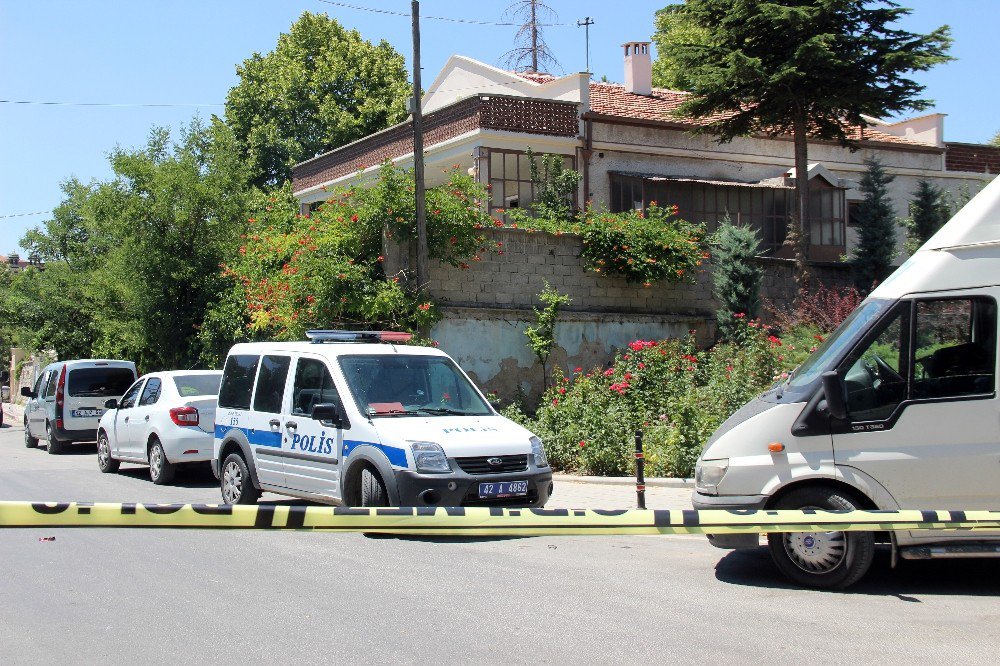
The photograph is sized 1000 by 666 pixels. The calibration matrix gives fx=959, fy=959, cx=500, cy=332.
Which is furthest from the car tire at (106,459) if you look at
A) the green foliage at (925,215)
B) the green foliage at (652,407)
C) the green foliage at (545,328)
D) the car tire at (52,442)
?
the green foliage at (925,215)

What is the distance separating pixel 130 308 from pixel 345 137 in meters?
20.6

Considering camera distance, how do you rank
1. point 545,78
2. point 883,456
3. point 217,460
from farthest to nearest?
point 545,78
point 217,460
point 883,456

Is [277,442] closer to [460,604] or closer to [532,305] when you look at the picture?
[460,604]

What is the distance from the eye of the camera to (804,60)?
812 inches

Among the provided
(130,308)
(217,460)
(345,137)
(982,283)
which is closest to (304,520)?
(982,283)

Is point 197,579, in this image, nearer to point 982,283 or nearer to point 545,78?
point 982,283

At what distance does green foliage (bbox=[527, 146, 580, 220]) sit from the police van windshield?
12.7 meters

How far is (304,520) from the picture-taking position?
5.23 meters

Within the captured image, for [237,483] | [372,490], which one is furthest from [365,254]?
[372,490]

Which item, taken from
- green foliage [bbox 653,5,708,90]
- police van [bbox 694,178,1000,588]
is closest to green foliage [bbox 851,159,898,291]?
green foliage [bbox 653,5,708,90]

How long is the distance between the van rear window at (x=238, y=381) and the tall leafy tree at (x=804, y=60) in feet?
44.4

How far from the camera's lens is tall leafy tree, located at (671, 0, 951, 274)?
20547 mm

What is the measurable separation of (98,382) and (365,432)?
1338 cm

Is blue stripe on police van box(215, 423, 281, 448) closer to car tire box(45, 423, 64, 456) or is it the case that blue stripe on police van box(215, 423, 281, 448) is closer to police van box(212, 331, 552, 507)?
police van box(212, 331, 552, 507)
